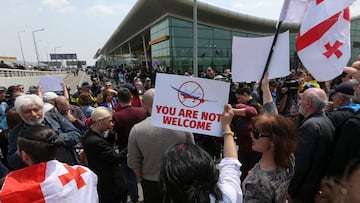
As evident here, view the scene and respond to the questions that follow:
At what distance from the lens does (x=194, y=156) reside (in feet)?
4.02

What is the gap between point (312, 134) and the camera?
2414mm

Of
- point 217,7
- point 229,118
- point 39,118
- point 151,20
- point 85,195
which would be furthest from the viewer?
point 151,20

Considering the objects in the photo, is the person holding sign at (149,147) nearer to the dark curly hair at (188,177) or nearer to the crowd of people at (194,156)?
the crowd of people at (194,156)

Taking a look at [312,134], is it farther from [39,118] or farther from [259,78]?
[39,118]

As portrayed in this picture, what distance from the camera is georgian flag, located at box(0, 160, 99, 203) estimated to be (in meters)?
1.55

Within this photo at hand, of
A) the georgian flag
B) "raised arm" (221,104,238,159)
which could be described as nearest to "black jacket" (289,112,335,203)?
"raised arm" (221,104,238,159)

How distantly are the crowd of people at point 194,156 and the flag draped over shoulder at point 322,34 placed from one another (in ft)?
1.10

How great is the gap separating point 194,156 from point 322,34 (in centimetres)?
190

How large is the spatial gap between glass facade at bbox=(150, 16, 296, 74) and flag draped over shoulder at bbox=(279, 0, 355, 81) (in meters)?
21.7

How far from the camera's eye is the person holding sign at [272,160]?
6.39 ft

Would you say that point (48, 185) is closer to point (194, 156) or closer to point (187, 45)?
point (194, 156)

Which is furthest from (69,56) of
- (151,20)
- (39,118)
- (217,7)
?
(39,118)

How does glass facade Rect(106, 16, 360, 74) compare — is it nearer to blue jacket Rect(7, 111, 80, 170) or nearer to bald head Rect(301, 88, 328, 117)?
blue jacket Rect(7, 111, 80, 170)

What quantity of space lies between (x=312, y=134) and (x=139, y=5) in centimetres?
2605
